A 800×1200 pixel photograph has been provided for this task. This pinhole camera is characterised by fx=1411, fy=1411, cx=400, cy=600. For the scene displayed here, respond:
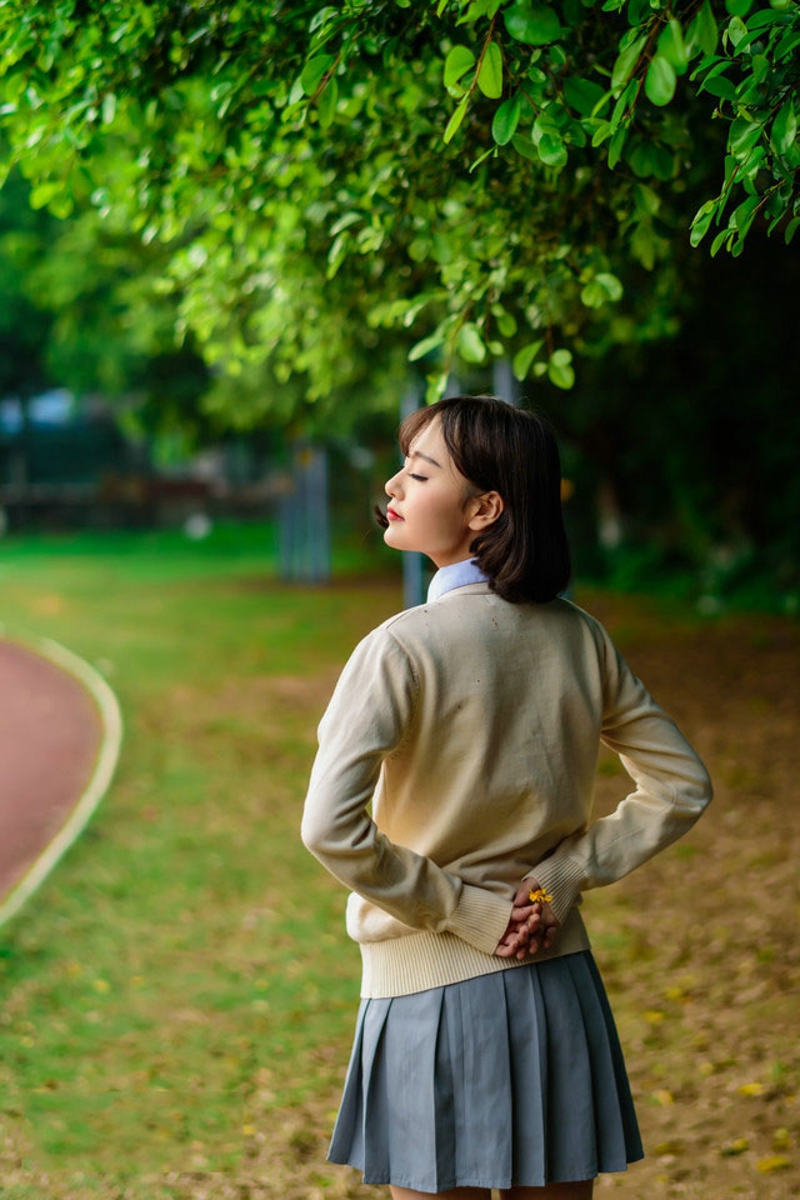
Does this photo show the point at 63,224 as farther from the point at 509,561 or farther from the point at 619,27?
the point at 509,561

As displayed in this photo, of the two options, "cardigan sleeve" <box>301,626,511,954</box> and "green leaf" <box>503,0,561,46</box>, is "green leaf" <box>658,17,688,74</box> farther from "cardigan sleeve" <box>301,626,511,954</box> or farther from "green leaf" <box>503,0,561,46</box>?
"cardigan sleeve" <box>301,626,511,954</box>

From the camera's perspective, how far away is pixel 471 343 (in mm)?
3814

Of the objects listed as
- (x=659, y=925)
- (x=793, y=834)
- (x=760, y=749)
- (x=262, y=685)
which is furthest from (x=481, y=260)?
(x=262, y=685)

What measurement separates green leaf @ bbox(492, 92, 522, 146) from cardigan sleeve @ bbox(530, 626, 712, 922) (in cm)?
89

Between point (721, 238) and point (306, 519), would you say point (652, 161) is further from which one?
point (306, 519)

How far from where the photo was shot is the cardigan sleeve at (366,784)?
88.4 inches

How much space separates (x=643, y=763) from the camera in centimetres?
260

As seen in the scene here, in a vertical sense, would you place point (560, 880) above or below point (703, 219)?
below

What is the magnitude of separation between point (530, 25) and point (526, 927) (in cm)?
160

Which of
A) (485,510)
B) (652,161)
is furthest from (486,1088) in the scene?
(652,161)

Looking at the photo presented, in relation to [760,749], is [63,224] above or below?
above

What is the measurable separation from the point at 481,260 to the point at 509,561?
2061 millimetres

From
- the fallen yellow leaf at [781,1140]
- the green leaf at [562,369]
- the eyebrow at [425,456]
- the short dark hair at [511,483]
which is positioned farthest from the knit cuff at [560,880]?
the fallen yellow leaf at [781,1140]

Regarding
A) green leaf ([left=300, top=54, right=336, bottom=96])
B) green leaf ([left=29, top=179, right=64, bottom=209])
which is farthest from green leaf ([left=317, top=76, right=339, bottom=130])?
green leaf ([left=29, top=179, right=64, bottom=209])
